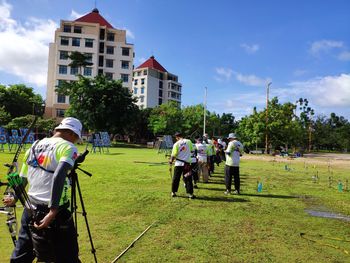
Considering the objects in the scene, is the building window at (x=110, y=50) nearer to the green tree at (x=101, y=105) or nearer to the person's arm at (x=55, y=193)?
the green tree at (x=101, y=105)

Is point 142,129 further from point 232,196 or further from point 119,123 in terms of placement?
point 232,196

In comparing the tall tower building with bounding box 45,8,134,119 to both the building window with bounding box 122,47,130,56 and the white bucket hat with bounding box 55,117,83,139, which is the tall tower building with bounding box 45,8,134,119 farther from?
the white bucket hat with bounding box 55,117,83,139

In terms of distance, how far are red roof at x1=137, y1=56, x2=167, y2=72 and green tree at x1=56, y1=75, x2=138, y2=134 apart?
199ft

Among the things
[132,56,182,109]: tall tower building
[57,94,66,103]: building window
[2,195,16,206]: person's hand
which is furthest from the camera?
[132,56,182,109]: tall tower building

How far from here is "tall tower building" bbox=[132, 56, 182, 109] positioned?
10950 cm

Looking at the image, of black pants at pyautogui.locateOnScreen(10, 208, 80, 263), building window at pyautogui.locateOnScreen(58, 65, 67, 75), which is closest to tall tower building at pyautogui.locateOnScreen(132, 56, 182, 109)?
building window at pyautogui.locateOnScreen(58, 65, 67, 75)

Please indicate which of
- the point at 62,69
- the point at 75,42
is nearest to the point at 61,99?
the point at 62,69

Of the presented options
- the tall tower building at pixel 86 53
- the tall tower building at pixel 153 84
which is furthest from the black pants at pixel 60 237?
the tall tower building at pixel 153 84

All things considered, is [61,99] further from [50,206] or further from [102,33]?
[50,206]

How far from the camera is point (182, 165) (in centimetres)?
1074

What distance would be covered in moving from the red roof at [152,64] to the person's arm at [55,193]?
111 metres

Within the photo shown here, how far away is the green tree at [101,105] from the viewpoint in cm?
5156

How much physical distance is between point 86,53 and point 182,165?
231 ft

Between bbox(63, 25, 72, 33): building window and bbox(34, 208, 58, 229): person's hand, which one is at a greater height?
bbox(63, 25, 72, 33): building window
